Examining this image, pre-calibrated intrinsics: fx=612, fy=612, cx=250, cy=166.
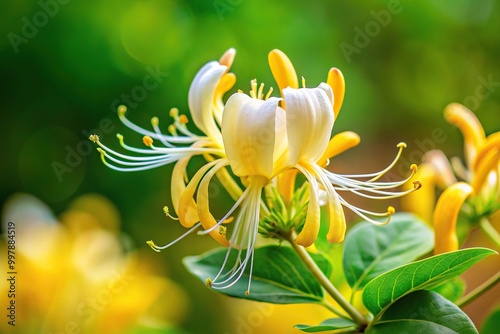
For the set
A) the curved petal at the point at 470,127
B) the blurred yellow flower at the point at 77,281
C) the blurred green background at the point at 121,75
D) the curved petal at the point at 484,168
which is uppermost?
the curved petal at the point at 470,127

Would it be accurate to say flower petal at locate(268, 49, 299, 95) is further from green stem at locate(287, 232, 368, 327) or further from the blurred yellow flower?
the blurred yellow flower

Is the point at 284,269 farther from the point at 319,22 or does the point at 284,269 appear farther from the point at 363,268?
the point at 319,22

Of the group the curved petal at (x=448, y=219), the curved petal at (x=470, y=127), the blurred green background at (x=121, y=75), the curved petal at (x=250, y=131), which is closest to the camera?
the curved petal at (x=250, y=131)

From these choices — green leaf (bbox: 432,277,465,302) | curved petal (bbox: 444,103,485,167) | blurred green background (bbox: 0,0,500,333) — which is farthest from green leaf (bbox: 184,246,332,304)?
blurred green background (bbox: 0,0,500,333)

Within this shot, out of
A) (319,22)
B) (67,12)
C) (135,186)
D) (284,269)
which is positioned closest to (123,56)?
(67,12)

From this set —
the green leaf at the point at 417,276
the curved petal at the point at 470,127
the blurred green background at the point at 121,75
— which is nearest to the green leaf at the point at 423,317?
the green leaf at the point at 417,276

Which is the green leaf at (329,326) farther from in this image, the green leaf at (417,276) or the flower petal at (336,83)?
the flower petal at (336,83)

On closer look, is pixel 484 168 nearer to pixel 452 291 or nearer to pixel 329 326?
pixel 452 291
